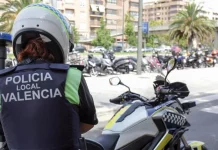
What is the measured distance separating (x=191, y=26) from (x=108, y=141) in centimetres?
2980

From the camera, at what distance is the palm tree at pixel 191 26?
1192 inches

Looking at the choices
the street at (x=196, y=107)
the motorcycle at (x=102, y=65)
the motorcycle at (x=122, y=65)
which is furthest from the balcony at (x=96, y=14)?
the street at (x=196, y=107)

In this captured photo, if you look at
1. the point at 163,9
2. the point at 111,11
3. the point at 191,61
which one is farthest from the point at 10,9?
the point at 163,9

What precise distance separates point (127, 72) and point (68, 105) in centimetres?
1334

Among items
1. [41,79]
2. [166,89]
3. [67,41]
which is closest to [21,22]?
[67,41]

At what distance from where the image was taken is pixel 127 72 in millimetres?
14828

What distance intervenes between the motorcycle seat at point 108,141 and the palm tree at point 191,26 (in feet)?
95.1

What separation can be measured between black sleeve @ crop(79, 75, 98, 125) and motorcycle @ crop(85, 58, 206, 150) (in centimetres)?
67

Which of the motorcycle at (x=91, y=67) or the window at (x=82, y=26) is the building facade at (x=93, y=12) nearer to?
the window at (x=82, y=26)

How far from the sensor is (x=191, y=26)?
30.5 m

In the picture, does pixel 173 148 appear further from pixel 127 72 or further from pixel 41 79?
pixel 127 72

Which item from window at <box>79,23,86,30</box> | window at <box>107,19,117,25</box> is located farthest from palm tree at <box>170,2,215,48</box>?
A: window at <box>107,19,117,25</box>

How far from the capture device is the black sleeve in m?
1.60

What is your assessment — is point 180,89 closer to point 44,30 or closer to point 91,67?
point 44,30
